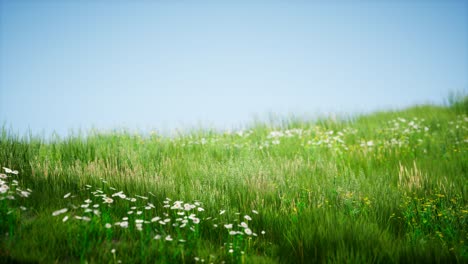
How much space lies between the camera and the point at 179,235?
441cm

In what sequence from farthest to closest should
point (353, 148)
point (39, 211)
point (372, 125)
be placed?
1. point (372, 125)
2. point (353, 148)
3. point (39, 211)

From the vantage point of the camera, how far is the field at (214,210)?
4.38m

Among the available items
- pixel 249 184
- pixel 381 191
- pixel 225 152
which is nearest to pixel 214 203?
pixel 249 184

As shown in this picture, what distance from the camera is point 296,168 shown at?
727cm

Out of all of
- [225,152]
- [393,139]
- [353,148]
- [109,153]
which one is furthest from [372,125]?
[109,153]

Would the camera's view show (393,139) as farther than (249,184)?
Yes

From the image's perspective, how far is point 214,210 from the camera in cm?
534

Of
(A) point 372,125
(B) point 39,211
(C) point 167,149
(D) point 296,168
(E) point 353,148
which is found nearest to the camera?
(B) point 39,211

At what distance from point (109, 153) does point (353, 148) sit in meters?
6.11

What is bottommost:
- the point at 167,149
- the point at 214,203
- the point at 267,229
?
the point at 267,229

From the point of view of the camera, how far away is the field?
14.4ft

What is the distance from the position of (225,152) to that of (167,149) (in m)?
1.36

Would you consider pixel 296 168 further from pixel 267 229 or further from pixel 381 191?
pixel 267 229

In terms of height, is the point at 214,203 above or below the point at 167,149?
below
